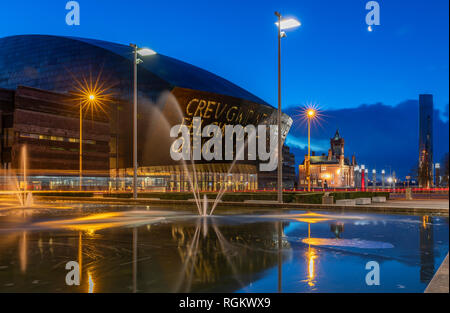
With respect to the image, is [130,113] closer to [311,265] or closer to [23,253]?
[23,253]

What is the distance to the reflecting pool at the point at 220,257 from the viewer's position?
705 centimetres

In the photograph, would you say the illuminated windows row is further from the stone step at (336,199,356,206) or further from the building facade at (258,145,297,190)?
the stone step at (336,199,356,206)

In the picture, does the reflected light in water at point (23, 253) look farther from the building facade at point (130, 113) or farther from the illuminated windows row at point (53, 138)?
the illuminated windows row at point (53, 138)

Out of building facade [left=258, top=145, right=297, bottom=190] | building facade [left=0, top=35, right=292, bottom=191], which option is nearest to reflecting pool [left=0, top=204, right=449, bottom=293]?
building facade [left=0, top=35, right=292, bottom=191]

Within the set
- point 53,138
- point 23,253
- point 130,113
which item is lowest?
point 23,253

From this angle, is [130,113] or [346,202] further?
[130,113]

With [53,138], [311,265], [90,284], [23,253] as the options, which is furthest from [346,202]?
[53,138]

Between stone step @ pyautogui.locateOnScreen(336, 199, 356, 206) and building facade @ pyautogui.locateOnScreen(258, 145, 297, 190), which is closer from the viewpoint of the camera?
stone step @ pyautogui.locateOnScreen(336, 199, 356, 206)

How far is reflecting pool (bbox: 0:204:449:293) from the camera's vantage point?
7.05 m

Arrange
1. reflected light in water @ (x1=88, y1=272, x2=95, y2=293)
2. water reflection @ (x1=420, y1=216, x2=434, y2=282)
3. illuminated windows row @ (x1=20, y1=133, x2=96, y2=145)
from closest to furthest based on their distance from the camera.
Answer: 1. reflected light in water @ (x1=88, y1=272, x2=95, y2=293)
2. water reflection @ (x1=420, y1=216, x2=434, y2=282)
3. illuminated windows row @ (x1=20, y1=133, x2=96, y2=145)

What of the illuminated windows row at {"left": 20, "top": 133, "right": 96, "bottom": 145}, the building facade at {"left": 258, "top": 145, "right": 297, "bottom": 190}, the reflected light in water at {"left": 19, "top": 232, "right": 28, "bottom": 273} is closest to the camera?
the reflected light in water at {"left": 19, "top": 232, "right": 28, "bottom": 273}

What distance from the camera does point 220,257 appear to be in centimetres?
970

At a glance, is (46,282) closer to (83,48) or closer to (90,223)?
(90,223)
